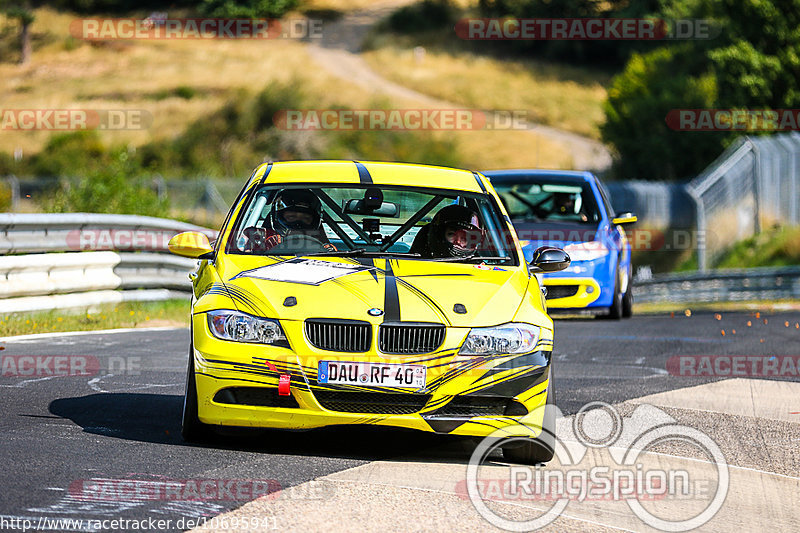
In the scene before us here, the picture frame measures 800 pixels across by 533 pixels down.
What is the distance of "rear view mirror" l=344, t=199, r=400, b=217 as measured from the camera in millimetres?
8562

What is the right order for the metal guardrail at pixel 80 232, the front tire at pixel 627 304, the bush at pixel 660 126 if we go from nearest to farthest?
the metal guardrail at pixel 80 232 → the front tire at pixel 627 304 → the bush at pixel 660 126

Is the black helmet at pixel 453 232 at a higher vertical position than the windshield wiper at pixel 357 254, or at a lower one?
higher

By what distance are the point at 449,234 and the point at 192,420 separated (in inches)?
85.7

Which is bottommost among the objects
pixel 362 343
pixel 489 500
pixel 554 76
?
pixel 489 500

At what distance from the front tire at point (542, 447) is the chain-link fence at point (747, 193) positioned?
23.5 m

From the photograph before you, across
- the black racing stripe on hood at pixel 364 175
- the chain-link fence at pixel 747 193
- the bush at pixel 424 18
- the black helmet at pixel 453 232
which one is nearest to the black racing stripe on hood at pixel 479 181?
the black helmet at pixel 453 232

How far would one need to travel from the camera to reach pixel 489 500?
607 centimetres

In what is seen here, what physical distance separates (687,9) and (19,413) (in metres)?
71.9

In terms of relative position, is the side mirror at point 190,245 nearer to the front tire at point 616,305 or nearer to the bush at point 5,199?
the front tire at point 616,305

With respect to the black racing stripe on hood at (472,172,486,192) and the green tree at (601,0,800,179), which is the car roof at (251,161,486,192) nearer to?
the black racing stripe on hood at (472,172,486,192)

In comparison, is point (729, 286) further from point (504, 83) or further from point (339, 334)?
point (504, 83)

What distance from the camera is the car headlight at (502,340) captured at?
687 cm

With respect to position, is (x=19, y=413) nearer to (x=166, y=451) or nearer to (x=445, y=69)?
(x=166, y=451)

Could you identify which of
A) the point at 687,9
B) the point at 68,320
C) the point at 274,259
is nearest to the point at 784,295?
the point at 68,320
